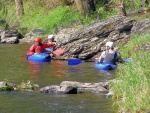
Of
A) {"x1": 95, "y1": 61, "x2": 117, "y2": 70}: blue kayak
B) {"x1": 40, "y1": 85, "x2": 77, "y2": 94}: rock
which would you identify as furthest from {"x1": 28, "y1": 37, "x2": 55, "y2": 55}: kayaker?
{"x1": 40, "y1": 85, "x2": 77, "y2": 94}: rock

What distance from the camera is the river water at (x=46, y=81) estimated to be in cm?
1202

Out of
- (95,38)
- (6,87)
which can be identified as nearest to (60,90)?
(6,87)

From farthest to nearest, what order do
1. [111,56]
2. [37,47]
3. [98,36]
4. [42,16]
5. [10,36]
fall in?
[42,16]
[10,36]
[37,47]
[98,36]
[111,56]

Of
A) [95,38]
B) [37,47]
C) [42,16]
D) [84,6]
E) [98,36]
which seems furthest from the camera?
[42,16]

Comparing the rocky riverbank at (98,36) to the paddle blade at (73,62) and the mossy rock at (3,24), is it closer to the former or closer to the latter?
the paddle blade at (73,62)

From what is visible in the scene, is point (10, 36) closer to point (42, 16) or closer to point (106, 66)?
point (42, 16)

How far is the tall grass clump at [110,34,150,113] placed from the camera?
34.5 ft

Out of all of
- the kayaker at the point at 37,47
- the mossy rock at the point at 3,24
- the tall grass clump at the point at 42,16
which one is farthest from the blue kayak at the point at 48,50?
the mossy rock at the point at 3,24

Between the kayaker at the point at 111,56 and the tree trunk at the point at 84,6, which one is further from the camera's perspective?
the tree trunk at the point at 84,6

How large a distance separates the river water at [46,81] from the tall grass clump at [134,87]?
458mm

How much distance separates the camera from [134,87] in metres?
11.1

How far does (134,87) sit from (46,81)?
5.46 metres

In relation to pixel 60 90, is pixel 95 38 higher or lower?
higher

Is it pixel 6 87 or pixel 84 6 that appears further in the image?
pixel 84 6
